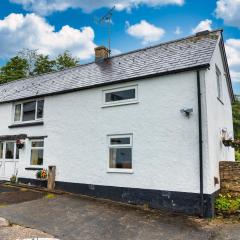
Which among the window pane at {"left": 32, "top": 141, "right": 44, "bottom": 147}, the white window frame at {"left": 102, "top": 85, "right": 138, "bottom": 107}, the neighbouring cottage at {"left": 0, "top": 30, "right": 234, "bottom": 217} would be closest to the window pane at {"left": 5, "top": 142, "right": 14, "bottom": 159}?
the neighbouring cottage at {"left": 0, "top": 30, "right": 234, "bottom": 217}

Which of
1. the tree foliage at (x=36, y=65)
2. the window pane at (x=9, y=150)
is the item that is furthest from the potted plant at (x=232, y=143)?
the tree foliage at (x=36, y=65)

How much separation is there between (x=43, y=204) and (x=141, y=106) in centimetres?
554

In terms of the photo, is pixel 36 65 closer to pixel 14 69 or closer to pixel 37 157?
pixel 14 69

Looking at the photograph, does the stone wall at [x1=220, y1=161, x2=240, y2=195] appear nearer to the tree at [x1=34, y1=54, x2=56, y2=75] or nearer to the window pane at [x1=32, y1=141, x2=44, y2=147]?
the window pane at [x1=32, y1=141, x2=44, y2=147]

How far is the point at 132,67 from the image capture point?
41.0 ft

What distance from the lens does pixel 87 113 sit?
1270cm

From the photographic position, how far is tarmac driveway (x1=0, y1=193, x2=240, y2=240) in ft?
24.2

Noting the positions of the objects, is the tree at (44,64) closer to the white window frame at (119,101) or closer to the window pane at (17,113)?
the window pane at (17,113)

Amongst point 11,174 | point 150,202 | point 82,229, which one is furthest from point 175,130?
point 11,174

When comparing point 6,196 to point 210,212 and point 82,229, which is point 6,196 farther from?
point 210,212

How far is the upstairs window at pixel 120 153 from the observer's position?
1118cm

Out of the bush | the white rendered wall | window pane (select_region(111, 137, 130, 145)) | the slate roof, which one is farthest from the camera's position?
window pane (select_region(111, 137, 130, 145))

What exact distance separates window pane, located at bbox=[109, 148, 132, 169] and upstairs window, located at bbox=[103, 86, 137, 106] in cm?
209

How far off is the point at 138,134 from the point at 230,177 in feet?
13.2
